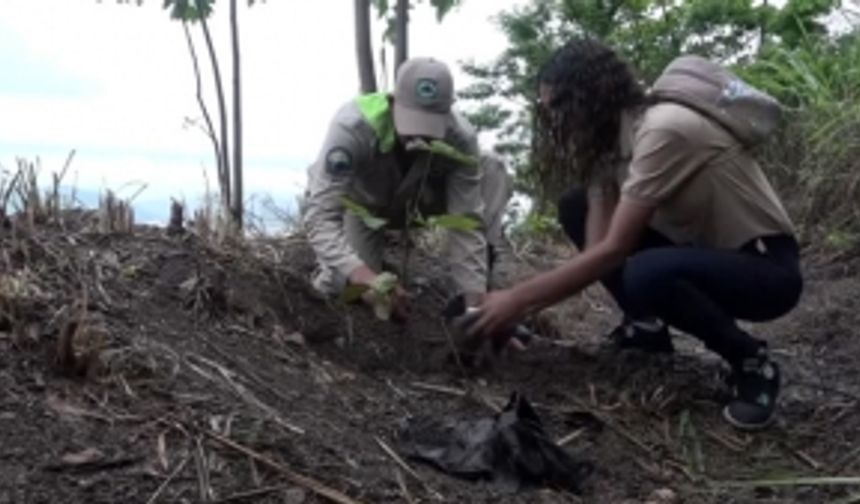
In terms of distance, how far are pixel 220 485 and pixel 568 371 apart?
66.4 inches

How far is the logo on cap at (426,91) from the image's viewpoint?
4.38 metres

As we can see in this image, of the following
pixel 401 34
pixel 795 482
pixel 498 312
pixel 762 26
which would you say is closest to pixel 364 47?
pixel 401 34

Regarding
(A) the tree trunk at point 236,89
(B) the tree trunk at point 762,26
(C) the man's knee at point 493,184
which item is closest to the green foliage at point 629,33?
(B) the tree trunk at point 762,26

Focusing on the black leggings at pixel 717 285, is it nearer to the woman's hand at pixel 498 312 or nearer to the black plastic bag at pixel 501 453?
the woman's hand at pixel 498 312

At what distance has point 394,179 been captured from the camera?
477 centimetres

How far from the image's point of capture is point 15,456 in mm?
2875

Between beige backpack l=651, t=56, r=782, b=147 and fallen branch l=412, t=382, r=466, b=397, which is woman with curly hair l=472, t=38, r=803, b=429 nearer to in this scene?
beige backpack l=651, t=56, r=782, b=147

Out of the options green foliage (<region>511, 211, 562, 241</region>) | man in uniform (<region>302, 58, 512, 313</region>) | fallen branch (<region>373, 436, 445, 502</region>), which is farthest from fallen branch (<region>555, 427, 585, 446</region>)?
green foliage (<region>511, 211, 562, 241</region>)

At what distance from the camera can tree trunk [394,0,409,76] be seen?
27.5 ft

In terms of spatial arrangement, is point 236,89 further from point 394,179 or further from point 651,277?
point 651,277

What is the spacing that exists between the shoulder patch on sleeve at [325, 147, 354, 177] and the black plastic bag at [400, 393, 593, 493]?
3.81ft

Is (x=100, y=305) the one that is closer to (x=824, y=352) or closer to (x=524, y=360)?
(x=524, y=360)

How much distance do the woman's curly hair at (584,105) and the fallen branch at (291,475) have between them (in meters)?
1.52

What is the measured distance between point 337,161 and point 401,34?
13.4 ft
